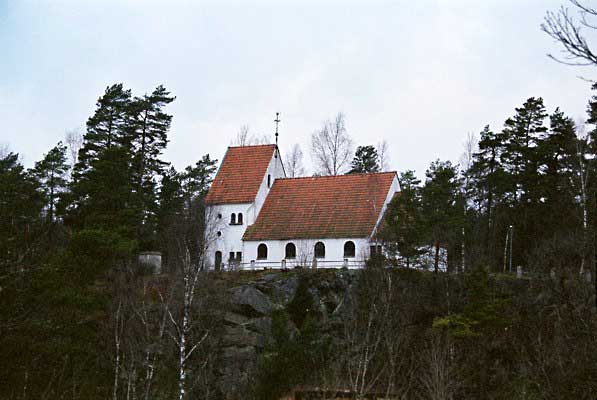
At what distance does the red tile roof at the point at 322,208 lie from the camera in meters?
42.8

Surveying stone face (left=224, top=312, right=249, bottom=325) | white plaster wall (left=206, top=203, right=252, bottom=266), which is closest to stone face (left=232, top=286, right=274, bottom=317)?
stone face (left=224, top=312, right=249, bottom=325)

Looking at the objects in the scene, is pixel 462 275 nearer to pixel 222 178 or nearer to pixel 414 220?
pixel 414 220

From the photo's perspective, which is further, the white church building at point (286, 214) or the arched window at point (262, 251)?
the arched window at point (262, 251)

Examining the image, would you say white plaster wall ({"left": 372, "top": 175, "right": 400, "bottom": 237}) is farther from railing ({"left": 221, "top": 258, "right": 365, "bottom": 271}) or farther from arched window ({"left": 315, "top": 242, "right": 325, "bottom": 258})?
arched window ({"left": 315, "top": 242, "right": 325, "bottom": 258})

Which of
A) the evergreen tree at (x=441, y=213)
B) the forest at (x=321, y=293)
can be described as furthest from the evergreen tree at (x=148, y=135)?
the evergreen tree at (x=441, y=213)

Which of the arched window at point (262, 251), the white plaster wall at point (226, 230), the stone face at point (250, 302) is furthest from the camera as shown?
the white plaster wall at point (226, 230)

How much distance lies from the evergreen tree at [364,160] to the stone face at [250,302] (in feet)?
74.1

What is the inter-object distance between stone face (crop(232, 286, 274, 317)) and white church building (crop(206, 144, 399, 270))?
4.09 m

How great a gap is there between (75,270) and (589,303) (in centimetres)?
1850

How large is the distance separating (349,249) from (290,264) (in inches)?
125

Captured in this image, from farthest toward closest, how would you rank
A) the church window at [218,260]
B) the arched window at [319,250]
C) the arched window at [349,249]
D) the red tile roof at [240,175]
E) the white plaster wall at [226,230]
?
1. the red tile roof at [240,175]
2. the white plaster wall at [226,230]
3. the church window at [218,260]
4. the arched window at [319,250]
5. the arched window at [349,249]

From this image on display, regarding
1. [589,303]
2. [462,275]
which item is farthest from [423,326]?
[589,303]

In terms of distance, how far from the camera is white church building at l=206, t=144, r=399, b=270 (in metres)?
42.1

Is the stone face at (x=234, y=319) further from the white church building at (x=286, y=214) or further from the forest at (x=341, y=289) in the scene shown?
the white church building at (x=286, y=214)
